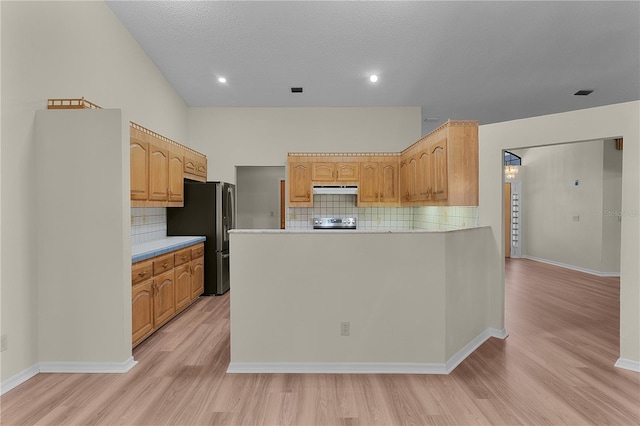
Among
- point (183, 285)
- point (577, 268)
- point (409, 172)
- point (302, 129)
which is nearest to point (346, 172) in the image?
point (409, 172)

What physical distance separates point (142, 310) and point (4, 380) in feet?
3.24

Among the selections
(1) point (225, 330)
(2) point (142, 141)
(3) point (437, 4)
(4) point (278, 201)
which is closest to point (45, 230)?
(2) point (142, 141)

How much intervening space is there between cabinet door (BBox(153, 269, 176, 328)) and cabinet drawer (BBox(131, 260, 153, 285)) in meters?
0.16

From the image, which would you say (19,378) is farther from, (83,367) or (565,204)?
(565,204)

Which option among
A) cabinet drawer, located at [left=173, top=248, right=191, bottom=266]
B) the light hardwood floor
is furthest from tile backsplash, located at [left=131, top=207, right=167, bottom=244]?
the light hardwood floor

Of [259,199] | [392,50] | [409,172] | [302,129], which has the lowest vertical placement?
[259,199]

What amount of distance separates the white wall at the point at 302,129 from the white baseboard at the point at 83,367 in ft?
12.0

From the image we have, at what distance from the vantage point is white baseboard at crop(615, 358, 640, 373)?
2572 millimetres

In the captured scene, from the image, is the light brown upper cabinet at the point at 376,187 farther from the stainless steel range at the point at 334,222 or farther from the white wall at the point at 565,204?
the white wall at the point at 565,204

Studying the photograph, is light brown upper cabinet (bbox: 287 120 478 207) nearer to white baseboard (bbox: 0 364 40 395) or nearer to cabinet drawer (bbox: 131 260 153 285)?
cabinet drawer (bbox: 131 260 153 285)

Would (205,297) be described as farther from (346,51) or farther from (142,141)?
(346,51)

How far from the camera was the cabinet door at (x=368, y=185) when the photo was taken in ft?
17.6

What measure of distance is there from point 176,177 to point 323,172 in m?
2.32

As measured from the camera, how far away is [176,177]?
4.25 m
